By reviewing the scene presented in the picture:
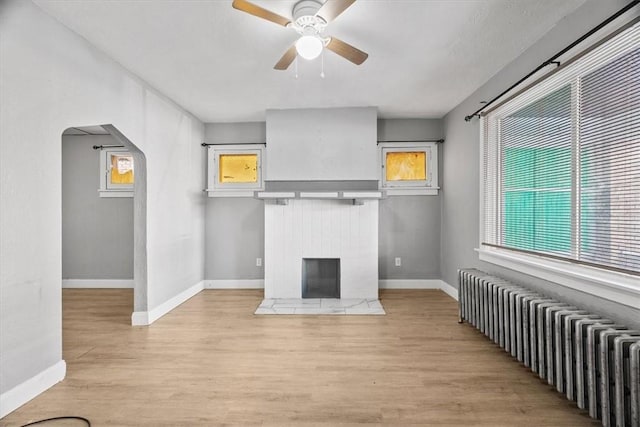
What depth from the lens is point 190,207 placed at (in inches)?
195

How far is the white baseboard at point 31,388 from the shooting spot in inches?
81.4

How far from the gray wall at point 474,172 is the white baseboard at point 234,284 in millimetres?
2820

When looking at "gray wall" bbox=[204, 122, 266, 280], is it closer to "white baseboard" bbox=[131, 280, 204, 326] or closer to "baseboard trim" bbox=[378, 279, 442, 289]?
"white baseboard" bbox=[131, 280, 204, 326]

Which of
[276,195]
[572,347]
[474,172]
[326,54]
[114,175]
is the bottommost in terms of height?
[572,347]

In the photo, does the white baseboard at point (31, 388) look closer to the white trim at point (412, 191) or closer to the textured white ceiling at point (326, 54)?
the textured white ceiling at point (326, 54)

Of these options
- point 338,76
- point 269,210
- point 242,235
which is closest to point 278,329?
point 269,210

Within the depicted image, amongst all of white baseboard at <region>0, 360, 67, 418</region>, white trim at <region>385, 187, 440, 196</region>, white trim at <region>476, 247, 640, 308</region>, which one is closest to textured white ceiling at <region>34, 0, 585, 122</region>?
white trim at <region>385, 187, 440, 196</region>

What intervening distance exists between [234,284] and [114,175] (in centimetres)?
254

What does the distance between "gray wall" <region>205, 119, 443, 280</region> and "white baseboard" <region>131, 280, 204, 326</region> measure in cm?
69

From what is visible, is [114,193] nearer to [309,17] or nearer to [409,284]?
[309,17]

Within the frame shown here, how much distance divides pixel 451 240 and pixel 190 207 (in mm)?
3678

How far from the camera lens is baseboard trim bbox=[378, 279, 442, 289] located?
5.30 metres

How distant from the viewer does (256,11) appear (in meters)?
2.09

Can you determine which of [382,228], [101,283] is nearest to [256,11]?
[382,228]
